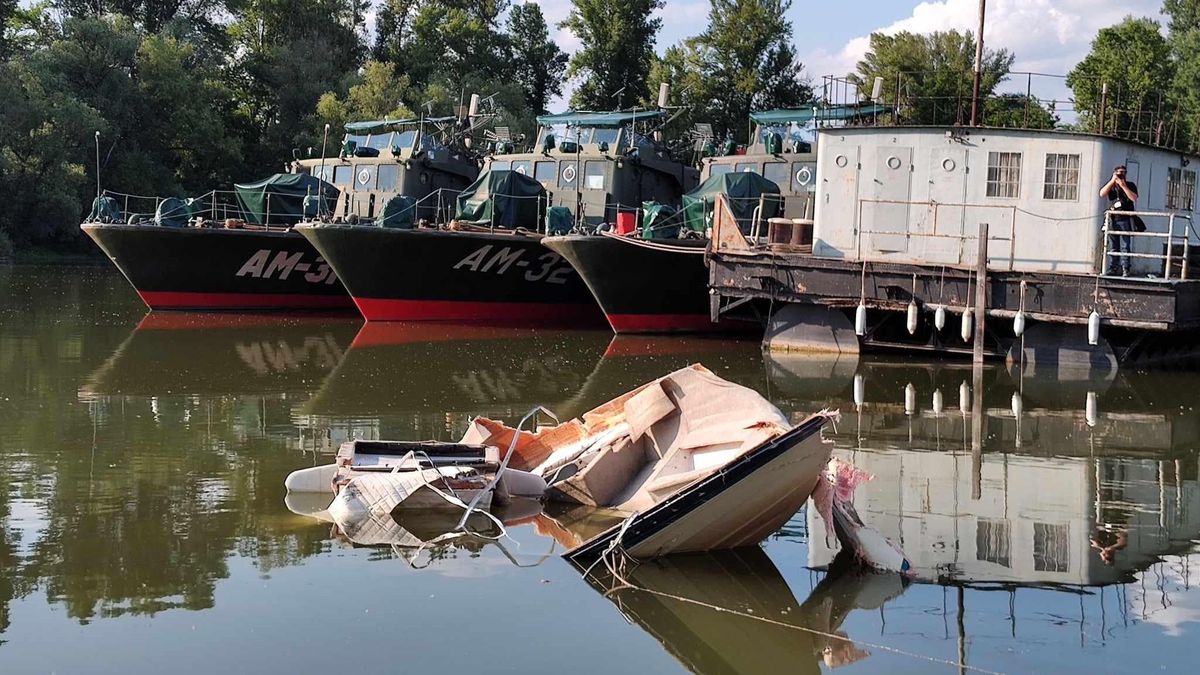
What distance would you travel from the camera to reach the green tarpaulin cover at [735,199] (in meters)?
23.3

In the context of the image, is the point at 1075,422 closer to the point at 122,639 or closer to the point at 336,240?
the point at 122,639

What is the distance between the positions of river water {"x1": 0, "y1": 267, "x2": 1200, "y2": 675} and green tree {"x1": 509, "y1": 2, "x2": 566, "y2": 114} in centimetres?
4727

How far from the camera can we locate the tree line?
45.2m

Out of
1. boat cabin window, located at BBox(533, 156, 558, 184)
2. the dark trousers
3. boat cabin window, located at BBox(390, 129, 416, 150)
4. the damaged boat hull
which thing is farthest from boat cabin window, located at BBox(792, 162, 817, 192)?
the damaged boat hull

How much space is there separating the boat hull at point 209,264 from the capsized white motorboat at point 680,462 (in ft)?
51.8

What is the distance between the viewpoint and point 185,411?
47.7 feet

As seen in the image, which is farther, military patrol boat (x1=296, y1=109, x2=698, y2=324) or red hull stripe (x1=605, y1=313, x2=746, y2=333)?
military patrol boat (x1=296, y1=109, x2=698, y2=324)

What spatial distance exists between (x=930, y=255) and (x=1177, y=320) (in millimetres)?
3348

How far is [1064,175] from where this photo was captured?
1880 centimetres

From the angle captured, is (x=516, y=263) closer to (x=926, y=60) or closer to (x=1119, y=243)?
(x=1119, y=243)

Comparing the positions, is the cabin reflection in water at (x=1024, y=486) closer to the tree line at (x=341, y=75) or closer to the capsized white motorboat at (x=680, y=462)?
the capsized white motorboat at (x=680, y=462)

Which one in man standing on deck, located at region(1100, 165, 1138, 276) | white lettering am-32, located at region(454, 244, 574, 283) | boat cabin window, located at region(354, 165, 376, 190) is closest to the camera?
man standing on deck, located at region(1100, 165, 1138, 276)

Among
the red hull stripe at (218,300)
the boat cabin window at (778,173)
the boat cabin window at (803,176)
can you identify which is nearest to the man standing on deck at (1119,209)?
the boat cabin window at (803,176)

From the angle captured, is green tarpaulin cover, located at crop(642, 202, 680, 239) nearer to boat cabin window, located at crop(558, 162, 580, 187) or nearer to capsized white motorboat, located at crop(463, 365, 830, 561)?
boat cabin window, located at crop(558, 162, 580, 187)
